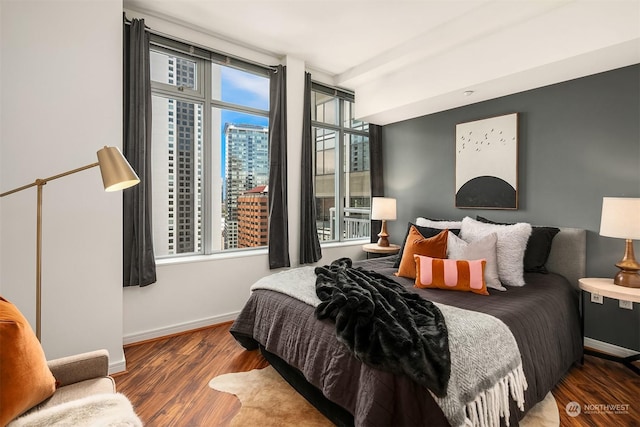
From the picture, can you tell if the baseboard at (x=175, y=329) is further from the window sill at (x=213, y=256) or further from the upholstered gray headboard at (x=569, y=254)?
the upholstered gray headboard at (x=569, y=254)

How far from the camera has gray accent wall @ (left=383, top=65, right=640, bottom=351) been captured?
8.23ft

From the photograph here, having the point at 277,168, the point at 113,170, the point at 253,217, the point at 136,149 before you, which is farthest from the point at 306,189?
the point at 113,170

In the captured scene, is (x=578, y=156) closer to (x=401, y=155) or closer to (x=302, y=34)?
(x=401, y=155)

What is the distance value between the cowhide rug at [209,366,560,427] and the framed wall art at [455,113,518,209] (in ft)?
6.08

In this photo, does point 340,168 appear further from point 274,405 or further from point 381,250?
point 274,405

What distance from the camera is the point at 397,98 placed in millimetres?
3619

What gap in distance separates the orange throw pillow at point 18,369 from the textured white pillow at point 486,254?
255cm

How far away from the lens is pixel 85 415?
109cm

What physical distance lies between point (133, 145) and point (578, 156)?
3814 millimetres

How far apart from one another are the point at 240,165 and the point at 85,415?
278 centimetres

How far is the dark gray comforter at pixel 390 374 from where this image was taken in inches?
52.7

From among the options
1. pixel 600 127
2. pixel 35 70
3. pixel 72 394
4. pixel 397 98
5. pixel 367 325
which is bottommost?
pixel 72 394

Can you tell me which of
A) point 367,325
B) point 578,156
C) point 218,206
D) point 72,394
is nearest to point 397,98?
point 578,156

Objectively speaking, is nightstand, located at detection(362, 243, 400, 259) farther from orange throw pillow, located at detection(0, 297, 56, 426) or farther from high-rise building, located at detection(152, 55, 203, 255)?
orange throw pillow, located at detection(0, 297, 56, 426)
